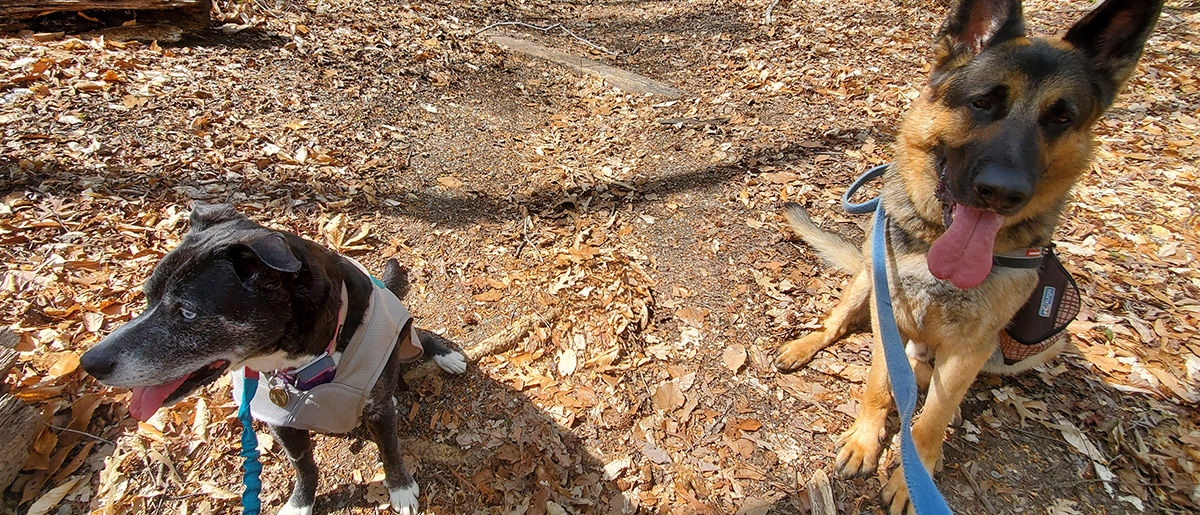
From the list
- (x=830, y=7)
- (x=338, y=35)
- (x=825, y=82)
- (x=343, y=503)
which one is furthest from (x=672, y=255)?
(x=830, y=7)

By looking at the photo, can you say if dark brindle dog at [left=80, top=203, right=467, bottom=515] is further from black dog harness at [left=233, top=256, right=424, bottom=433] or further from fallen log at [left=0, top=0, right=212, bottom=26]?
fallen log at [left=0, top=0, right=212, bottom=26]

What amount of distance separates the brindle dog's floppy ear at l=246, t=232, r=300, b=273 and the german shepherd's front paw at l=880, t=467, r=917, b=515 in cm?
322

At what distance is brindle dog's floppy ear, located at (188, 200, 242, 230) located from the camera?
2.56 meters

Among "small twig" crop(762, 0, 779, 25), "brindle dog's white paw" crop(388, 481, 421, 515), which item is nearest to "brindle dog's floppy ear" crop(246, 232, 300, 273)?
"brindle dog's white paw" crop(388, 481, 421, 515)

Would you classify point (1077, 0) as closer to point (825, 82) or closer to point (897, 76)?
point (897, 76)

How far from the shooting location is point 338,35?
7.04 m

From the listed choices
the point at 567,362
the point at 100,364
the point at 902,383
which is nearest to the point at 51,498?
the point at 100,364

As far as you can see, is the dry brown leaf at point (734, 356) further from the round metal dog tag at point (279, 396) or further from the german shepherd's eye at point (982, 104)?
the round metal dog tag at point (279, 396)

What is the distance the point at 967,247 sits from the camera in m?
2.46

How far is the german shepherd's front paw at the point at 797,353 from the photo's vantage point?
12.2ft

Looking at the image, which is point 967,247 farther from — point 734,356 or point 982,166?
point 734,356

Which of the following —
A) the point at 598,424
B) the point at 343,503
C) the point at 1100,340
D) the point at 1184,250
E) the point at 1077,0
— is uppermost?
the point at 1077,0

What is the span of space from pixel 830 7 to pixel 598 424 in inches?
342

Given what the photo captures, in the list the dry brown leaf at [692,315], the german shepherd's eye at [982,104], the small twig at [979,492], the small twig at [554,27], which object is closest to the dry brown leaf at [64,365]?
the dry brown leaf at [692,315]
